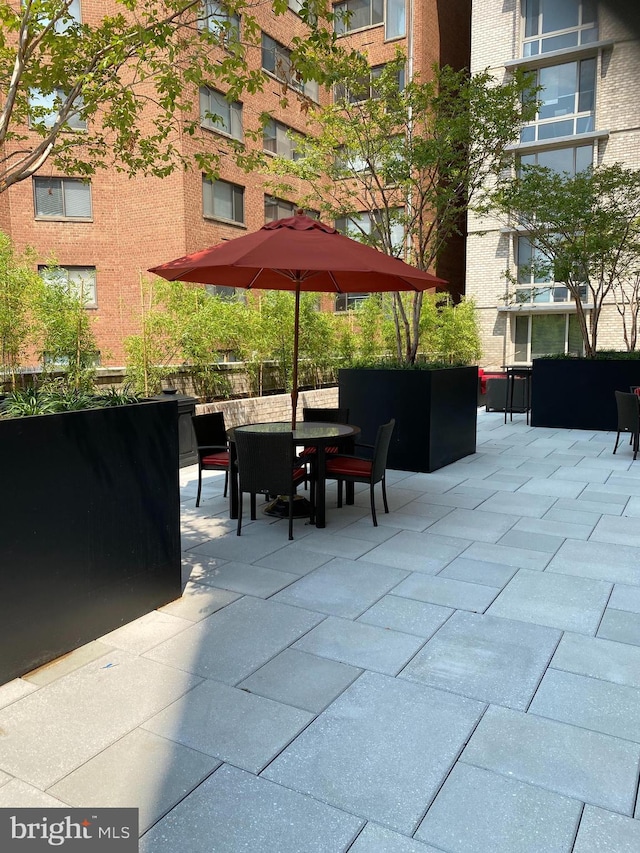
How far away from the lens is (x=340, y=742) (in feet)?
7.83

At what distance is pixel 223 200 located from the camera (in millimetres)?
19578

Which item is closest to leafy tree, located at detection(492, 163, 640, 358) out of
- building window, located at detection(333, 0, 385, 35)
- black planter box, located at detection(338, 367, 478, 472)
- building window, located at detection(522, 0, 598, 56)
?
black planter box, located at detection(338, 367, 478, 472)

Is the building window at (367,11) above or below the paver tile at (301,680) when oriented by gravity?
above

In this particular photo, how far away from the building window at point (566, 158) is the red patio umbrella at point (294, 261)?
55.5ft

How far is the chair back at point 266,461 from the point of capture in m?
4.76

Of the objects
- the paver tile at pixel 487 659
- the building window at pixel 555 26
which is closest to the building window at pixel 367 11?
the building window at pixel 555 26

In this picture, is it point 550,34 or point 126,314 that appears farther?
point 550,34

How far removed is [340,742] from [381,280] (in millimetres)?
4315

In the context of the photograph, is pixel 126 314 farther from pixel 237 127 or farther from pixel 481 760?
pixel 481 760

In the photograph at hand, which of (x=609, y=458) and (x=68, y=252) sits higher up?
(x=68, y=252)

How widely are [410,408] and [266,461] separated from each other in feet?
10.2

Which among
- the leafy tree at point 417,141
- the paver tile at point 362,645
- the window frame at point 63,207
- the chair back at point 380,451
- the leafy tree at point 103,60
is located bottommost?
the paver tile at point 362,645

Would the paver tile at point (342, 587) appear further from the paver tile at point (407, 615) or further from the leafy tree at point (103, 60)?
the leafy tree at point (103, 60)

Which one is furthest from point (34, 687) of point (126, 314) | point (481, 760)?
point (126, 314)
